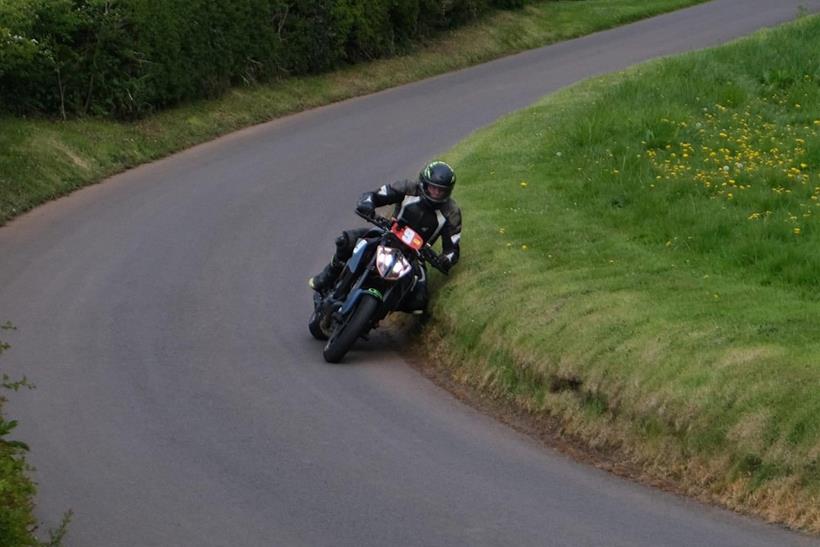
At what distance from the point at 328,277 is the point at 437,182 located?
1.59m

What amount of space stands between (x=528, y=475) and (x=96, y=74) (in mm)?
16627

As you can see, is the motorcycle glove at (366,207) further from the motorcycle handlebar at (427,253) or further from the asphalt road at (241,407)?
the asphalt road at (241,407)

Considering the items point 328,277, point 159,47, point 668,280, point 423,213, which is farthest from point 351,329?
point 159,47

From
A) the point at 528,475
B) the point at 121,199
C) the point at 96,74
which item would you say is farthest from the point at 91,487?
the point at 96,74

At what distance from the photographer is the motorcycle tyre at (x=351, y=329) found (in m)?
14.1

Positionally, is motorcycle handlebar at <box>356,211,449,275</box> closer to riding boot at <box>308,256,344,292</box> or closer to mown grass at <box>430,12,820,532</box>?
mown grass at <box>430,12,820,532</box>

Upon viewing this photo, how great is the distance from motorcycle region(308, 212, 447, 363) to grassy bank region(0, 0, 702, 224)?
293 inches

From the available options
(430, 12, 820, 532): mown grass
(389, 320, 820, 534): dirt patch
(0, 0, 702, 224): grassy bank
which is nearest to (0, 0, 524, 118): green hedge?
(0, 0, 702, 224): grassy bank

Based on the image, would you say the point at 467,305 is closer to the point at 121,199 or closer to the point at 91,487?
the point at 91,487

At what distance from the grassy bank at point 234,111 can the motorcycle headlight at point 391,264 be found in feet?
26.2

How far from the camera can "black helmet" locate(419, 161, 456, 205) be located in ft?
48.1

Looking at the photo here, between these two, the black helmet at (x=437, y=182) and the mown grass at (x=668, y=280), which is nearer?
the mown grass at (x=668, y=280)

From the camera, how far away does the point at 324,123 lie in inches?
1078

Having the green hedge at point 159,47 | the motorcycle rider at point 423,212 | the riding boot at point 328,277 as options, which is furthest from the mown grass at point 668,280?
the green hedge at point 159,47
